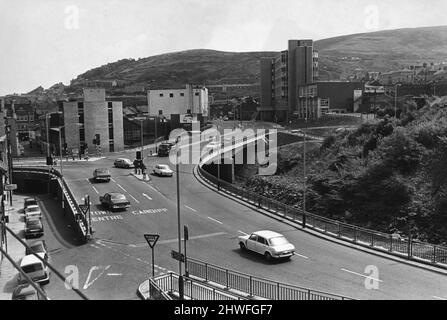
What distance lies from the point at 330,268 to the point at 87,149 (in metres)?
56.3

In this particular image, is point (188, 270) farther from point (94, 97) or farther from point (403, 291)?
point (94, 97)

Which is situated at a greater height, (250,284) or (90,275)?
(250,284)

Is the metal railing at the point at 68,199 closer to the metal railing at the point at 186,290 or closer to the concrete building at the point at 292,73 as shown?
the metal railing at the point at 186,290

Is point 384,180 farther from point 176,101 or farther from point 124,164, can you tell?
point 176,101

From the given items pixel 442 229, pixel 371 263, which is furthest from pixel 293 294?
pixel 442 229

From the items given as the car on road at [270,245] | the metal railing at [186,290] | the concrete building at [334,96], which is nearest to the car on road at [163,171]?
the car on road at [270,245]

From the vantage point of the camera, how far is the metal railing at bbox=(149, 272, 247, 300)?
1788 cm

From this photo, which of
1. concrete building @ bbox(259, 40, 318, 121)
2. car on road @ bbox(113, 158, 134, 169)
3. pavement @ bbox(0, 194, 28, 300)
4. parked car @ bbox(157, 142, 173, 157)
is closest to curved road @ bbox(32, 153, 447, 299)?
pavement @ bbox(0, 194, 28, 300)

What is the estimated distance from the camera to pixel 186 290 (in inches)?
764

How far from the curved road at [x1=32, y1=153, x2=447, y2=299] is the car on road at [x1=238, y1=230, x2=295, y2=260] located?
1.30 feet

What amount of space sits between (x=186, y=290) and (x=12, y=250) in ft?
59.7

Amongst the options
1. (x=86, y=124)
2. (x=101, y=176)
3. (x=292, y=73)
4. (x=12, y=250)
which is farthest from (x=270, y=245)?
(x=292, y=73)

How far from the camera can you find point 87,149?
72.6 meters

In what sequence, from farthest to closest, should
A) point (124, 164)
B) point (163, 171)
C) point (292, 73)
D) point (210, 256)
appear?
point (292, 73) → point (124, 164) → point (163, 171) → point (210, 256)
